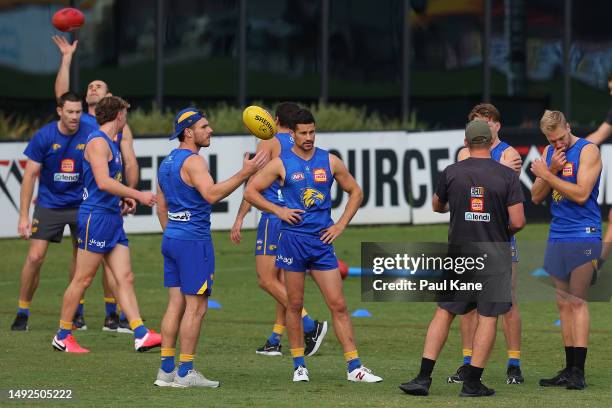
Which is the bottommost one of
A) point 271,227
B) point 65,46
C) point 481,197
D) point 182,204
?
point 271,227

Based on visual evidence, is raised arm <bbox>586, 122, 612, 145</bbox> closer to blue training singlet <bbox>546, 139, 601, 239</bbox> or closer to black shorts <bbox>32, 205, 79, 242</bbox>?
blue training singlet <bbox>546, 139, 601, 239</bbox>

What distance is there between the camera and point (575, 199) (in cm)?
1128

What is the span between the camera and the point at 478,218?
1058cm

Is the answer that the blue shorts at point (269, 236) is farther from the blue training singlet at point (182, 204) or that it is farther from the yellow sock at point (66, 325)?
the blue training singlet at point (182, 204)

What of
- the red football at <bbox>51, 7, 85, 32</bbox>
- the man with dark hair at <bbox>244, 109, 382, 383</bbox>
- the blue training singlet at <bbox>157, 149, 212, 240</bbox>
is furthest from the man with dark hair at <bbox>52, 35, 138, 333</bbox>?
the man with dark hair at <bbox>244, 109, 382, 383</bbox>

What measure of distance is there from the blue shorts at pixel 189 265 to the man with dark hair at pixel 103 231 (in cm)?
171

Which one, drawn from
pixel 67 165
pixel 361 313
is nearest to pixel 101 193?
pixel 67 165

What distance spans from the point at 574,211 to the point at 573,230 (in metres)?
0.15

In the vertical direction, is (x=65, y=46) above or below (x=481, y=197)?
above

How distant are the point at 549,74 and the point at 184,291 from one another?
21.9m

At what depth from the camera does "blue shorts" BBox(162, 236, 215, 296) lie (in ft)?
36.4

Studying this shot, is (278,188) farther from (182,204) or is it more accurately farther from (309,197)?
(182,204)

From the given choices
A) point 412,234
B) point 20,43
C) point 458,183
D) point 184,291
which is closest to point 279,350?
point 184,291

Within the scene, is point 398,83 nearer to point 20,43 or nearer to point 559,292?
point 20,43
